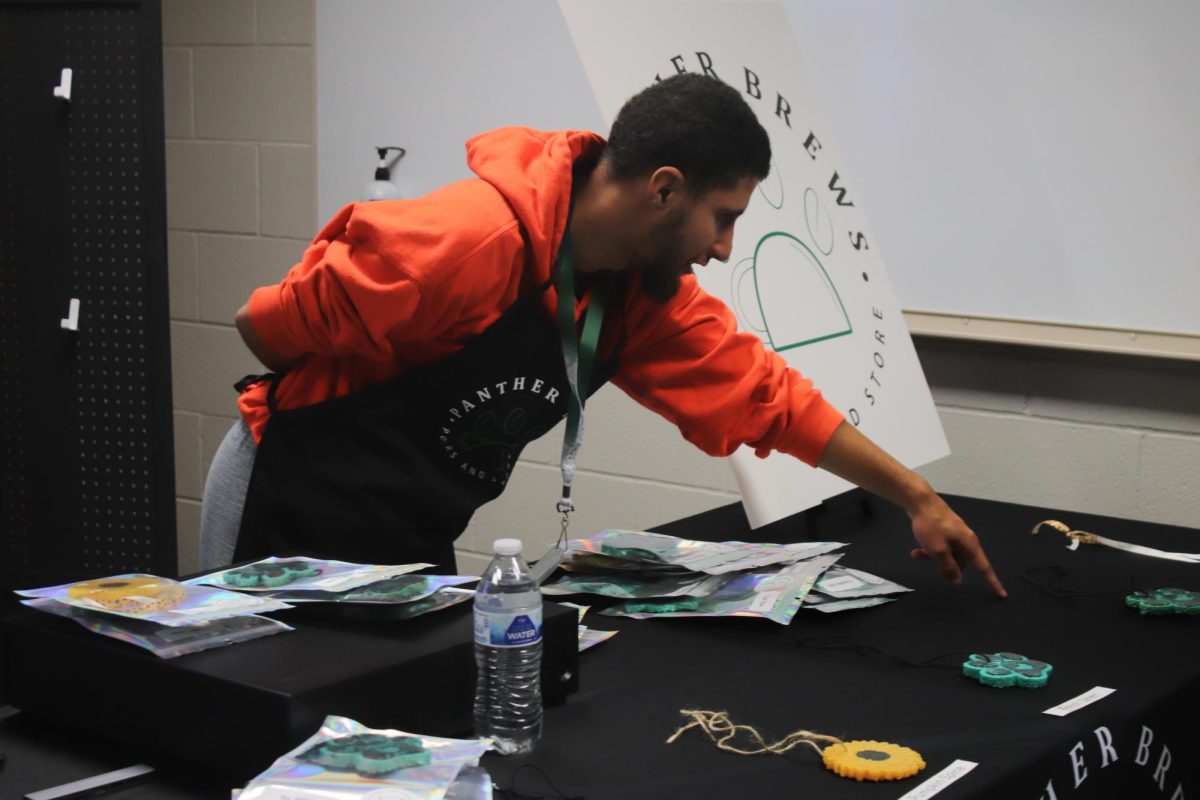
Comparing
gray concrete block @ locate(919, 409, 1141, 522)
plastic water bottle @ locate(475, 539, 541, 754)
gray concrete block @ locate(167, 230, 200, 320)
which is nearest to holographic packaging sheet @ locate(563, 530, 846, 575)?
plastic water bottle @ locate(475, 539, 541, 754)

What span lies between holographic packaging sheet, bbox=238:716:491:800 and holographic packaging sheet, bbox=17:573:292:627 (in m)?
0.15

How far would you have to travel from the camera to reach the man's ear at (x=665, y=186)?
4.57ft

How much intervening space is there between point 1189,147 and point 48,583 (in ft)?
7.85

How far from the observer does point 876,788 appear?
942mm

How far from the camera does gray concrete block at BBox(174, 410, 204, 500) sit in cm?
333

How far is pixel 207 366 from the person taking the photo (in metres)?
3.28

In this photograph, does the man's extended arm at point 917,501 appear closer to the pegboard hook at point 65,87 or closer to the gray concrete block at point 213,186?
the pegboard hook at point 65,87

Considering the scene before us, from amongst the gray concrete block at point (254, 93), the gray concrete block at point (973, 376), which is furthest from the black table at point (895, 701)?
the gray concrete block at point (254, 93)

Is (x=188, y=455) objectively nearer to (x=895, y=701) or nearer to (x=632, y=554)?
(x=632, y=554)

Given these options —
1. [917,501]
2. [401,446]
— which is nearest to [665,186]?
[401,446]

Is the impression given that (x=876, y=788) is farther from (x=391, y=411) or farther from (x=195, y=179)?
(x=195, y=179)

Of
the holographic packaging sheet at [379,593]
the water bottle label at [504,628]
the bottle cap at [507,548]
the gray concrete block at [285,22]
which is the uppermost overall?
the gray concrete block at [285,22]

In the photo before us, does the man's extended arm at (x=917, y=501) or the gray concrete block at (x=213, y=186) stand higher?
the gray concrete block at (x=213, y=186)

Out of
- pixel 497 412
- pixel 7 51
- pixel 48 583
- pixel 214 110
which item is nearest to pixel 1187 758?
pixel 497 412
